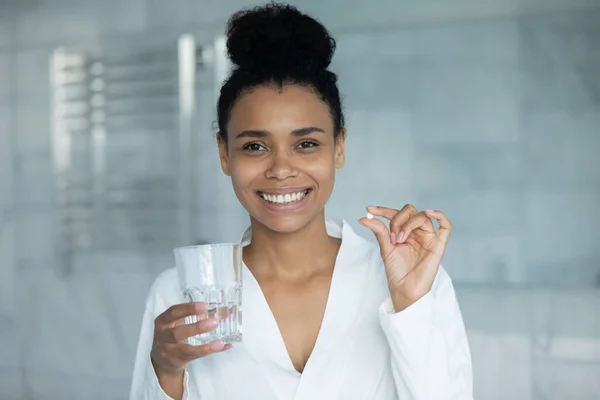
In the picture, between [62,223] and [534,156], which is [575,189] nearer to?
[534,156]

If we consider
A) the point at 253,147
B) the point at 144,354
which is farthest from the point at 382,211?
the point at 144,354

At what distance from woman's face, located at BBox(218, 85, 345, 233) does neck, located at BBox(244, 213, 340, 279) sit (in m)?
0.11

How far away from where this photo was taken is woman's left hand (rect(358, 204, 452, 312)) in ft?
3.67

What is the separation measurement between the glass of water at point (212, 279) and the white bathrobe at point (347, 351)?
163 mm

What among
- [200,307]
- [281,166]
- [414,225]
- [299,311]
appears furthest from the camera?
[299,311]

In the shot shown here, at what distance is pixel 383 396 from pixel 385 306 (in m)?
0.19

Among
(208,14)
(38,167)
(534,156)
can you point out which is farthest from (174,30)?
(534,156)

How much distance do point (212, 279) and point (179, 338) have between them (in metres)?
0.10

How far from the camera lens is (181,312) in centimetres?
101

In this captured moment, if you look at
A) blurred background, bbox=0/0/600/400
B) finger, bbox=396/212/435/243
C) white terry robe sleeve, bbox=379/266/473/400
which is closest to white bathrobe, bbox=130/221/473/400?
white terry robe sleeve, bbox=379/266/473/400

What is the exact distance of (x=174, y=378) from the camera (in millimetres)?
1147

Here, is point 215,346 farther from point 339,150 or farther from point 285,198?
point 339,150

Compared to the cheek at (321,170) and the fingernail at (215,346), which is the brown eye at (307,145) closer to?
the cheek at (321,170)

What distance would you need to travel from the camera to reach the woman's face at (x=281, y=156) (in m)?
1.25
